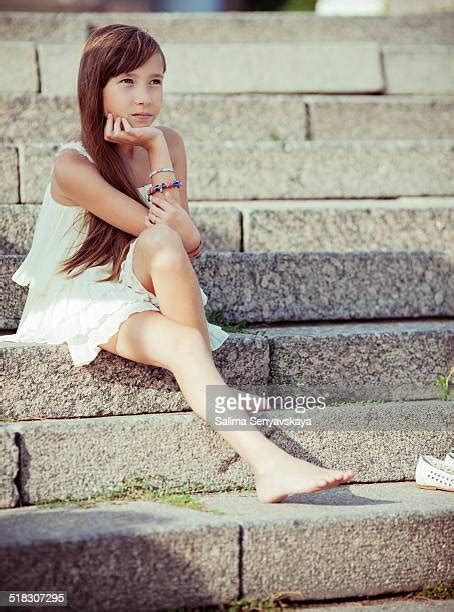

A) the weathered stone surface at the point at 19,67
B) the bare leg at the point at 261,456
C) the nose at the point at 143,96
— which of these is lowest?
the bare leg at the point at 261,456

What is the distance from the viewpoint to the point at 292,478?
2.82m

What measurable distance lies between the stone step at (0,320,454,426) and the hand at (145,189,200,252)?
0.41m

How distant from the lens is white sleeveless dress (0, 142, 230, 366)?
3109 mm

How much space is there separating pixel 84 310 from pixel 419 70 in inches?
145

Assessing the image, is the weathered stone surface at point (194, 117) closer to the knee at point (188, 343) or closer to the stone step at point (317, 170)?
the stone step at point (317, 170)

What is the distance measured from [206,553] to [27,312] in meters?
1.24

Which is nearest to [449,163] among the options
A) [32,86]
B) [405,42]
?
[405,42]

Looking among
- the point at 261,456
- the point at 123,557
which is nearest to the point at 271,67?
the point at 261,456

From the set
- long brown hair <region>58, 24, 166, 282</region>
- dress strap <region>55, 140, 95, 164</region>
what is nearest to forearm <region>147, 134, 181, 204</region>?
long brown hair <region>58, 24, 166, 282</region>

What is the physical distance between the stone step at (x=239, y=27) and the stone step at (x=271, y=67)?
323 millimetres

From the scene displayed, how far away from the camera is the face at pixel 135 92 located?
3.40 meters

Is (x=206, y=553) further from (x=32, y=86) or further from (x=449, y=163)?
(x=32, y=86)

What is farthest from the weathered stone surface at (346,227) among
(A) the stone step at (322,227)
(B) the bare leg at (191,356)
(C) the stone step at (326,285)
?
(B) the bare leg at (191,356)

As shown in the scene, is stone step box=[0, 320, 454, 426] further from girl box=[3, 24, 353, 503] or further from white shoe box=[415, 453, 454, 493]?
white shoe box=[415, 453, 454, 493]
